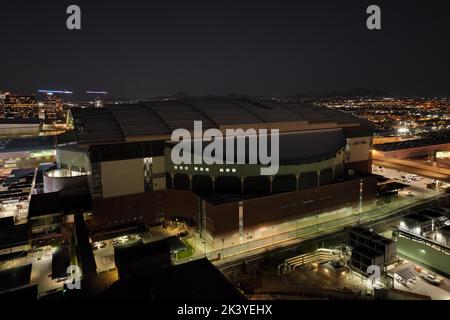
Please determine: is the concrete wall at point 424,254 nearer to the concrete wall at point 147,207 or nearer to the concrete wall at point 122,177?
the concrete wall at point 147,207

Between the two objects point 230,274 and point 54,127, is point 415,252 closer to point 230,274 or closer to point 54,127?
point 230,274

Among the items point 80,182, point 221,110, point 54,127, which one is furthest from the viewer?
point 54,127

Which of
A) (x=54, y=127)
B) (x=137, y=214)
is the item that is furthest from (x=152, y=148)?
(x=54, y=127)

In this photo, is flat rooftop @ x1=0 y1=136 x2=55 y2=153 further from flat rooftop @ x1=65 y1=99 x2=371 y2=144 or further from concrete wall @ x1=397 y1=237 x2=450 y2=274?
concrete wall @ x1=397 y1=237 x2=450 y2=274

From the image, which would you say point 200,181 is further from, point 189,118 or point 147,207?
point 189,118

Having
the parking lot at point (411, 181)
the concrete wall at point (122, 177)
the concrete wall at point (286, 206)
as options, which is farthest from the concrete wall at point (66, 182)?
the parking lot at point (411, 181)

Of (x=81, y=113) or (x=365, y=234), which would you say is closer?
(x=365, y=234)

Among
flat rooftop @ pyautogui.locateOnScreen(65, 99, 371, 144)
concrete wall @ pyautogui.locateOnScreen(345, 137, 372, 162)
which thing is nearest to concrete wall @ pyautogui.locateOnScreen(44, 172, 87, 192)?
flat rooftop @ pyautogui.locateOnScreen(65, 99, 371, 144)
